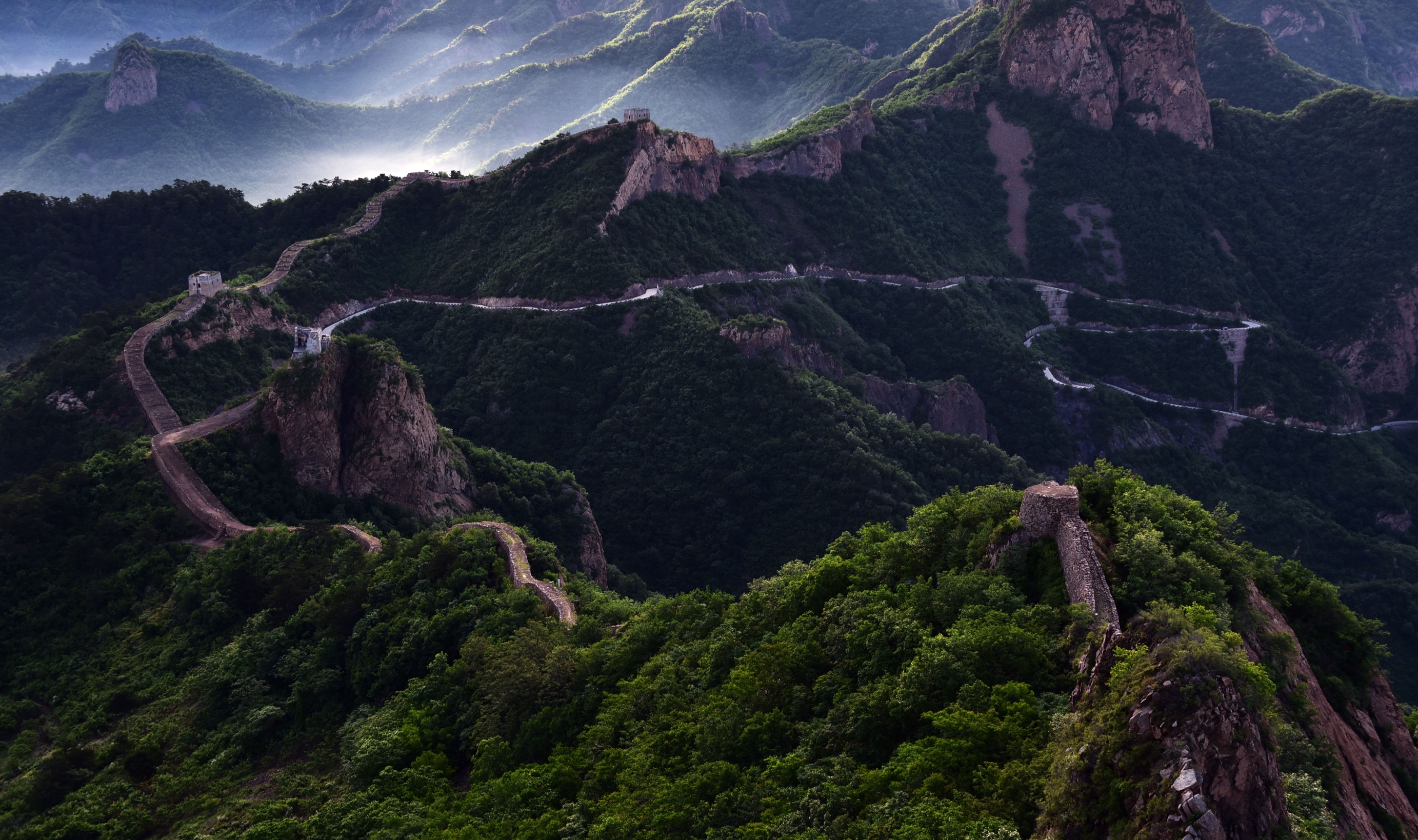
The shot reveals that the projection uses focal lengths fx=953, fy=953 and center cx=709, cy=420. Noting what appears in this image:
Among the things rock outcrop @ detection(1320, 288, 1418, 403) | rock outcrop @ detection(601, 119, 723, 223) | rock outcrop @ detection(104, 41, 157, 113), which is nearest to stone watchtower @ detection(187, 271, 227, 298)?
rock outcrop @ detection(601, 119, 723, 223)

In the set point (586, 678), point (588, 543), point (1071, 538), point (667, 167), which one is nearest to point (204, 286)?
point (588, 543)

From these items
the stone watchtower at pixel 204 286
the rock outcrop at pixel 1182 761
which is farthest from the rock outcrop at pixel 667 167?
the rock outcrop at pixel 1182 761

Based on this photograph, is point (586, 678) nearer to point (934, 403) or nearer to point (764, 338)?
point (764, 338)

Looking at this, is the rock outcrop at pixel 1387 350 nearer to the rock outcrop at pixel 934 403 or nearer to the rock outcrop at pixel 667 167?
the rock outcrop at pixel 934 403

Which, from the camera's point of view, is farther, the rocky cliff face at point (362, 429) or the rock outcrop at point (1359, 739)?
the rocky cliff face at point (362, 429)

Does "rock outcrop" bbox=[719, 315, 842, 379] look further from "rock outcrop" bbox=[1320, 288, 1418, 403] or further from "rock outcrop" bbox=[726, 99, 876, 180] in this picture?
"rock outcrop" bbox=[1320, 288, 1418, 403]
